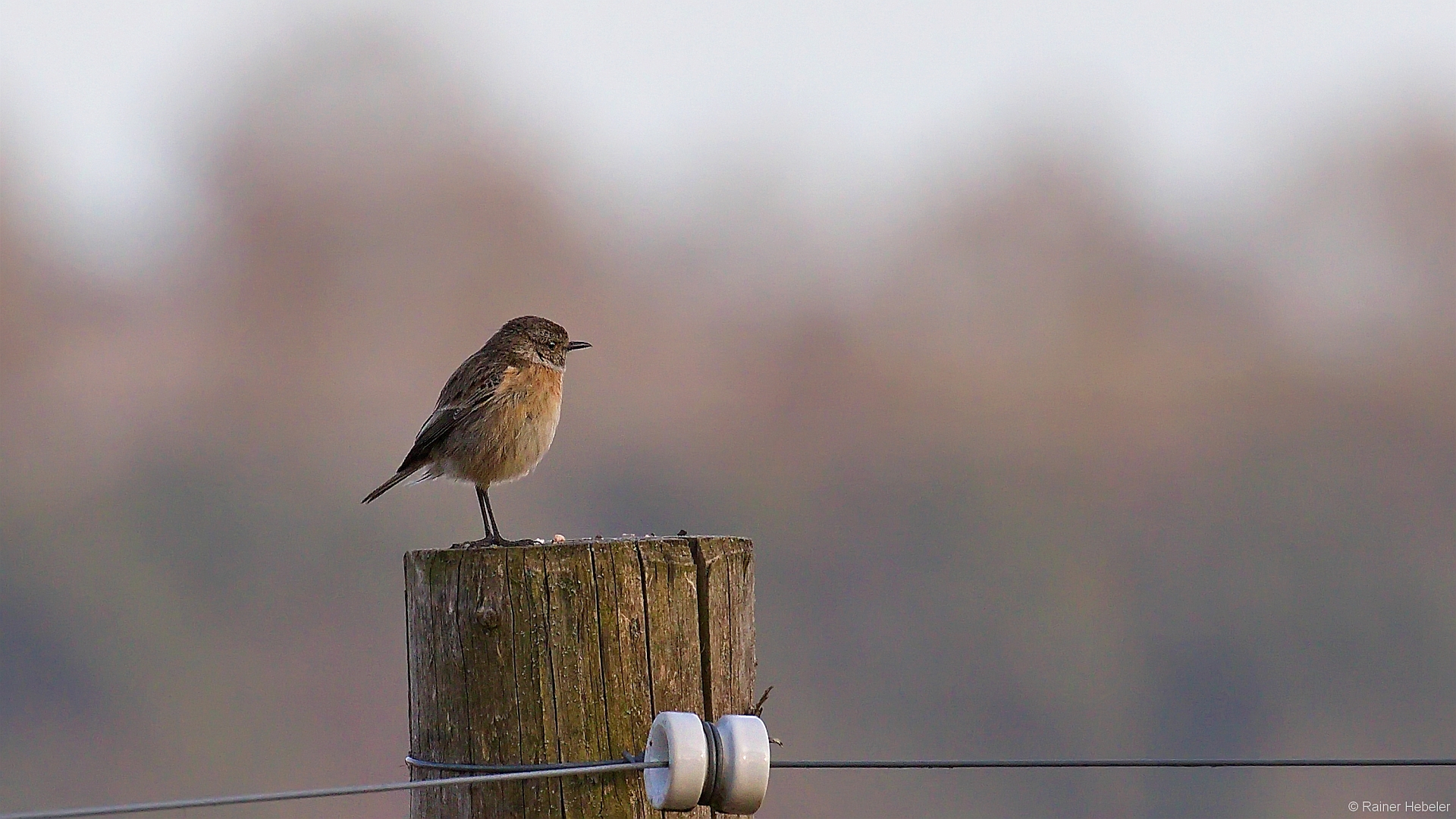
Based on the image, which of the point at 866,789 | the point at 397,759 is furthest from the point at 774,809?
the point at 397,759

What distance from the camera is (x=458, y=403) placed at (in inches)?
→ 324

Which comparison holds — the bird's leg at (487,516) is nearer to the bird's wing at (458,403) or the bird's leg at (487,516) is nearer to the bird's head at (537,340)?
the bird's wing at (458,403)

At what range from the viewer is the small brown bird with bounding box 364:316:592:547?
813 centimetres

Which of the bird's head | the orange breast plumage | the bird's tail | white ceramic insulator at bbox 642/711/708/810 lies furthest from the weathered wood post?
the bird's head

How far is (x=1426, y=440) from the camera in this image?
156 ft

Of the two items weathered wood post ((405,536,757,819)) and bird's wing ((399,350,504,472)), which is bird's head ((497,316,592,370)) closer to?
bird's wing ((399,350,504,472))

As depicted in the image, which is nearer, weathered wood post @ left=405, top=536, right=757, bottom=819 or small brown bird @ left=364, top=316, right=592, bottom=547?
weathered wood post @ left=405, top=536, right=757, bottom=819

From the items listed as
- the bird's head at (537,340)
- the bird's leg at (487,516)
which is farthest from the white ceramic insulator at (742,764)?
the bird's head at (537,340)

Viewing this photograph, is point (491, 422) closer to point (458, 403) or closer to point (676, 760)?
point (458, 403)

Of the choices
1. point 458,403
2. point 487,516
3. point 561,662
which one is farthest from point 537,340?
point 561,662

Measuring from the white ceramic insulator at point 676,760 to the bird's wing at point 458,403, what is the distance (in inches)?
156

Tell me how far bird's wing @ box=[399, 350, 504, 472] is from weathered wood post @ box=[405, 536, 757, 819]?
3.66m

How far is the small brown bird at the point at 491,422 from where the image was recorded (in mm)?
8133

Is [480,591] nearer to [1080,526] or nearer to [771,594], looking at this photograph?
[771,594]
